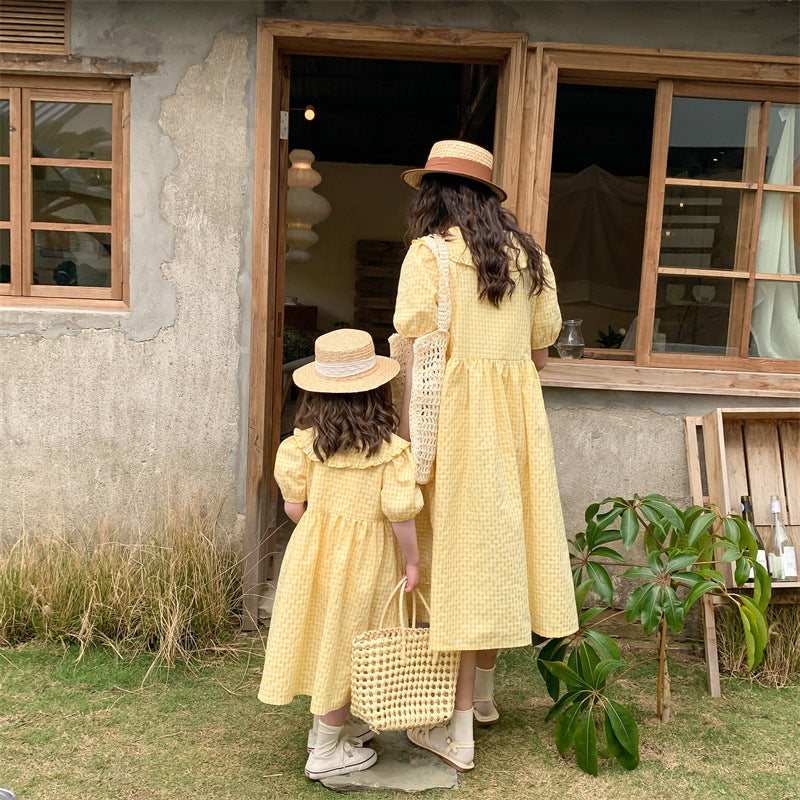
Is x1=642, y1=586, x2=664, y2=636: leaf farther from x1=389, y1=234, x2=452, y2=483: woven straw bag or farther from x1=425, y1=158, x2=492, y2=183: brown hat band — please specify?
x1=425, y1=158, x2=492, y2=183: brown hat band

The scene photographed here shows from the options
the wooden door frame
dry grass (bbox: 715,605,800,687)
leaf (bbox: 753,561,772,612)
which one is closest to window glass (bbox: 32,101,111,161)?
the wooden door frame

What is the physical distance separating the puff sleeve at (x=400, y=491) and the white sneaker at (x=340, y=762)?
2.75ft

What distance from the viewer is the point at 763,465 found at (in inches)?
148

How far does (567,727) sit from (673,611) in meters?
0.54

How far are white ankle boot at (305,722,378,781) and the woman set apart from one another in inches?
13.4

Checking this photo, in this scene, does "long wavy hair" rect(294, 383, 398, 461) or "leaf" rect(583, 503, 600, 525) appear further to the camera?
"leaf" rect(583, 503, 600, 525)

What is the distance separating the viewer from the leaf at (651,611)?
277 centimetres

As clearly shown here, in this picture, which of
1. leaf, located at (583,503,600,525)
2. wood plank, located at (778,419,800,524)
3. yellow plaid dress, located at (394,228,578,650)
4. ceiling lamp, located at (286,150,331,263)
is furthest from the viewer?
ceiling lamp, located at (286,150,331,263)

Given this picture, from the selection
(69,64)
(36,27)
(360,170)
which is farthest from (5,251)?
(360,170)

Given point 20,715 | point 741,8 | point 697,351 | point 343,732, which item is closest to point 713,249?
point 697,351

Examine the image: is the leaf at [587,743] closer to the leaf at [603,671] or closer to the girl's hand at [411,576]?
the leaf at [603,671]

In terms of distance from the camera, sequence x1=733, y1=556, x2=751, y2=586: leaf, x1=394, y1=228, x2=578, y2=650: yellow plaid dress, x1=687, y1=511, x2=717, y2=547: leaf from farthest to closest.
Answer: x1=687, y1=511, x2=717, y2=547: leaf
x1=733, y1=556, x2=751, y2=586: leaf
x1=394, y1=228, x2=578, y2=650: yellow plaid dress

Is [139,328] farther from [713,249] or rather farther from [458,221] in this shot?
[713,249]

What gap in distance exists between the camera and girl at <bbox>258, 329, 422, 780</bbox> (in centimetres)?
252
